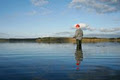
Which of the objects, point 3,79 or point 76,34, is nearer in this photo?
point 3,79

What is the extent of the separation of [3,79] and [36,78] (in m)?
1.00

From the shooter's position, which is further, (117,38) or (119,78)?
(117,38)

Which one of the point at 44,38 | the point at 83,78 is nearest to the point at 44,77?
the point at 83,78

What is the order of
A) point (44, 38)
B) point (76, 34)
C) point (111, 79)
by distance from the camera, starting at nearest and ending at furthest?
point (111, 79)
point (76, 34)
point (44, 38)

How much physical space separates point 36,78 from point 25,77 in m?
0.40

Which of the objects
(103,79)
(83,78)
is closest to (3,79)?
(83,78)

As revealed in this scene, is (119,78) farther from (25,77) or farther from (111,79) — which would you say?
(25,77)

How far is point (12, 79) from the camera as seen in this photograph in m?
6.04

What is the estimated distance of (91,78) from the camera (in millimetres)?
6168

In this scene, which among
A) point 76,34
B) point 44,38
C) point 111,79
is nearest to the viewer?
point 111,79

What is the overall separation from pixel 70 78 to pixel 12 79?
5.85ft

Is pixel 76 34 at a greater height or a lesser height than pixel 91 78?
greater

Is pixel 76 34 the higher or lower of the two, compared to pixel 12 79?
higher

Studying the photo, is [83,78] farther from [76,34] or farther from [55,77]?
[76,34]
